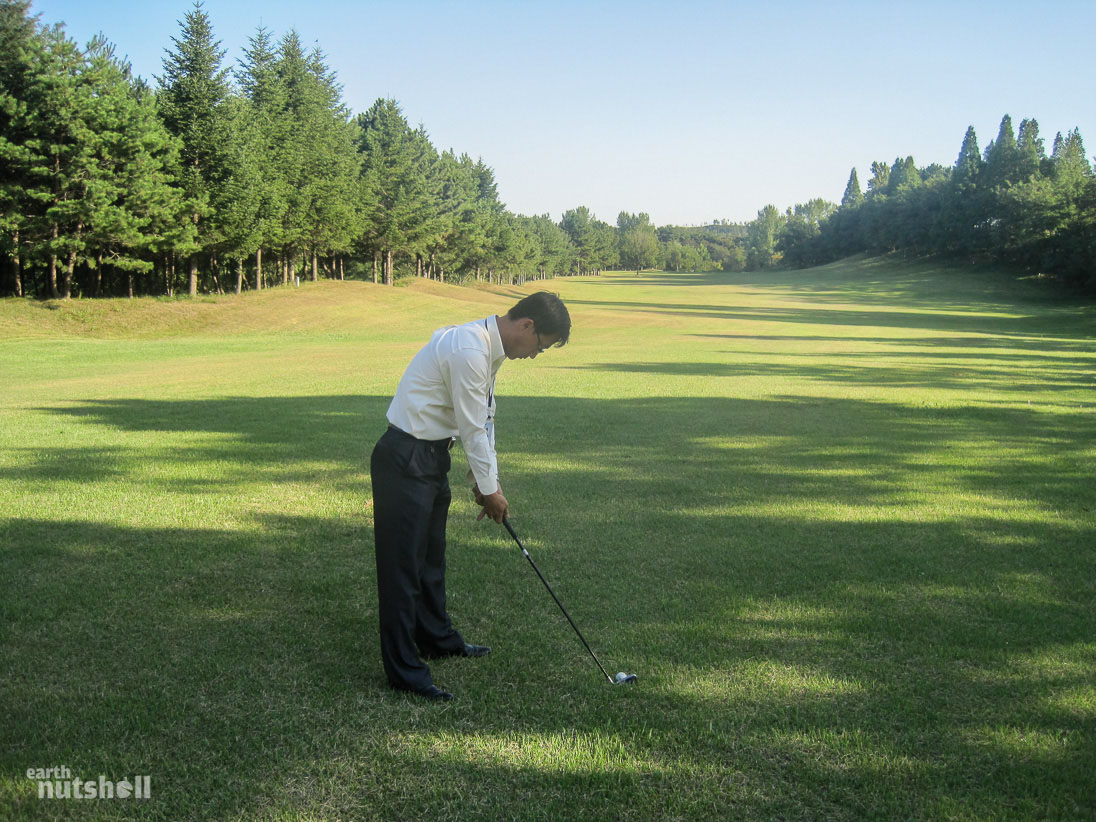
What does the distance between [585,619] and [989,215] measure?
92.9m

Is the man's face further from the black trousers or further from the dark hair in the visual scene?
the black trousers

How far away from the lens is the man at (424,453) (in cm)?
443

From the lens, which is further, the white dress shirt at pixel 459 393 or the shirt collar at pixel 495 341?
the shirt collar at pixel 495 341

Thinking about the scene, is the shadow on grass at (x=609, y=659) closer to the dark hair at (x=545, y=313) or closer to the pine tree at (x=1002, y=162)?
the dark hair at (x=545, y=313)

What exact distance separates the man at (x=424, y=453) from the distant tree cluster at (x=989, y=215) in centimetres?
6429

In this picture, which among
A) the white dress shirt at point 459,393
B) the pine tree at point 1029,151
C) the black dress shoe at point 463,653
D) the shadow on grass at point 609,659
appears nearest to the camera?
the shadow on grass at point 609,659

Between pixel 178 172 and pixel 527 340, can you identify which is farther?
pixel 178 172

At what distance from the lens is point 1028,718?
4.26m

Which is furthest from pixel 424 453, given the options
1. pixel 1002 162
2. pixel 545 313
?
pixel 1002 162

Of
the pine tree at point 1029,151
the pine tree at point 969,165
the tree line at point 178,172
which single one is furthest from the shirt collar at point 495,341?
the pine tree at point 969,165

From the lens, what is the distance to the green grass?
12.1ft

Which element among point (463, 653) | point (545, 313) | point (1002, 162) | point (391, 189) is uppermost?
point (1002, 162)

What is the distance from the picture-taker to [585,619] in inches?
219

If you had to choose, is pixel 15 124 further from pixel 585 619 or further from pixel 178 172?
pixel 585 619
